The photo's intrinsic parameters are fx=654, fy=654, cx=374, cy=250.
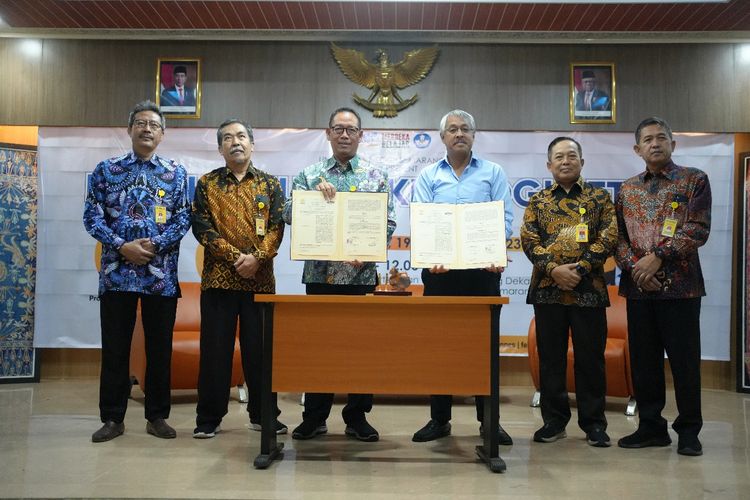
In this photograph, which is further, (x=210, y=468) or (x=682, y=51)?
(x=682, y=51)

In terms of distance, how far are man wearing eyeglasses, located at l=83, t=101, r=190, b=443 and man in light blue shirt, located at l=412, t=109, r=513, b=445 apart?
4.48 ft

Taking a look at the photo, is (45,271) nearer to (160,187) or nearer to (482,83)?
(160,187)

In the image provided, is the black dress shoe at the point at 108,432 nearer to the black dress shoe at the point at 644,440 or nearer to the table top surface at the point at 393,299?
the table top surface at the point at 393,299

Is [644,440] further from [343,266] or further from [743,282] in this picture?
[743,282]

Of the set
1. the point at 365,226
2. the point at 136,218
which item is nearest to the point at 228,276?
the point at 136,218

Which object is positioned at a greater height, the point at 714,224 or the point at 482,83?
the point at 482,83

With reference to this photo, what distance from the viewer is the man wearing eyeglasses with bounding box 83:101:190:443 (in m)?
3.43

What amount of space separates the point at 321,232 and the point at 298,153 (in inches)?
116

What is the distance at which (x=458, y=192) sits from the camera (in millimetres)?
3545

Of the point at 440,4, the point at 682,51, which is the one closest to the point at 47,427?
the point at 440,4

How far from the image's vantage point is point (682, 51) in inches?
233

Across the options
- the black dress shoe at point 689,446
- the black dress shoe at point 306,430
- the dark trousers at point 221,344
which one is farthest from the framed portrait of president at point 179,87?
the black dress shoe at point 689,446

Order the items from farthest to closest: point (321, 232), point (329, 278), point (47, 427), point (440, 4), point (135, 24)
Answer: point (135, 24), point (440, 4), point (47, 427), point (329, 278), point (321, 232)

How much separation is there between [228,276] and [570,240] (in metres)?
1.81
